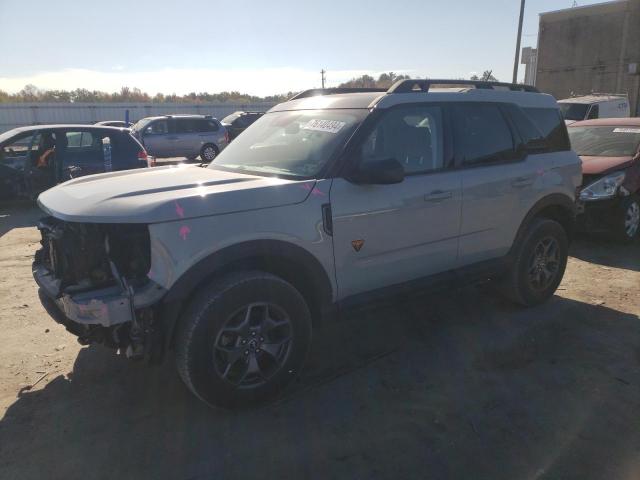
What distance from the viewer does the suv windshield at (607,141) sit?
7.15m

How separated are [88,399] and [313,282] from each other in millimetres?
1653

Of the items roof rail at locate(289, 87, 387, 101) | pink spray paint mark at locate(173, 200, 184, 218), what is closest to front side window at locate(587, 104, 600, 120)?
roof rail at locate(289, 87, 387, 101)

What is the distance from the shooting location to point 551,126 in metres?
4.65

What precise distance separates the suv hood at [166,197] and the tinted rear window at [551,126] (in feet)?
8.50

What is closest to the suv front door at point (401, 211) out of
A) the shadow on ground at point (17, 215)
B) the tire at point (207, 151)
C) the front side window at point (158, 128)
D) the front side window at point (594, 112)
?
the shadow on ground at point (17, 215)

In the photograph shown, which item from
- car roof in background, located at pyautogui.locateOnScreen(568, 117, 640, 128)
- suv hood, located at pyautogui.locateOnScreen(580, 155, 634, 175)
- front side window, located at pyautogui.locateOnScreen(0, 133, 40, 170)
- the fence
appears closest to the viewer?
suv hood, located at pyautogui.locateOnScreen(580, 155, 634, 175)

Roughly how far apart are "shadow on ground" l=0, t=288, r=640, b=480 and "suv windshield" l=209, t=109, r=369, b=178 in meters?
1.48

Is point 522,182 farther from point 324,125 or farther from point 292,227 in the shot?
point 292,227

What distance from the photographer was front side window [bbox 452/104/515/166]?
153 inches

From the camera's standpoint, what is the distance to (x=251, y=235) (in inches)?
111

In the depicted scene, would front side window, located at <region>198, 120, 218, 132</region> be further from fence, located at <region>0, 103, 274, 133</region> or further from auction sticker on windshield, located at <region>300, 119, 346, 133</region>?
auction sticker on windshield, located at <region>300, 119, 346, 133</region>

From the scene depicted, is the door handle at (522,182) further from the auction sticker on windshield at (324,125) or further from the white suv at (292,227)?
the auction sticker on windshield at (324,125)

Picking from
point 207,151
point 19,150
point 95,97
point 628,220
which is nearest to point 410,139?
point 628,220

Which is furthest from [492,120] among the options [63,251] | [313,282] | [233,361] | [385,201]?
[63,251]
